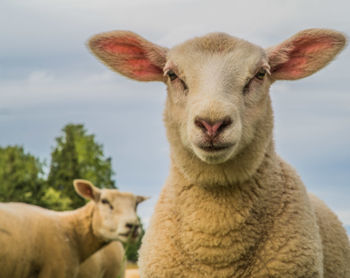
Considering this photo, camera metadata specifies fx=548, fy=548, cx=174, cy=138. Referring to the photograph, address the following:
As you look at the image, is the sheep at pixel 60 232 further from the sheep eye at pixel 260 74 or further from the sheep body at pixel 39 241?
the sheep eye at pixel 260 74

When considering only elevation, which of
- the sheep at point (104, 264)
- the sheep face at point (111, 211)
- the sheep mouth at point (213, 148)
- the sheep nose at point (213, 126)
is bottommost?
the sheep at point (104, 264)

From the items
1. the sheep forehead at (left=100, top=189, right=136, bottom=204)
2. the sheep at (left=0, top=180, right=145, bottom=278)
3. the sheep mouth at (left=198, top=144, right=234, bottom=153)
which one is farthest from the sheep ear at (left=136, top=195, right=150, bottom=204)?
the sheep mouth at (left=198, top=144, right=234, bottom=153)

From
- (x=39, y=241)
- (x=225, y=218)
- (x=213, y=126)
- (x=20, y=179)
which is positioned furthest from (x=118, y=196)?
(x=20, y=179)

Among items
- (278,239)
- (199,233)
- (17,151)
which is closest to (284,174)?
(278,239)

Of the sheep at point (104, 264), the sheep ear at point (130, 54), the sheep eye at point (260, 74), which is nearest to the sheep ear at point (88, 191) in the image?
the sheep at point (104, 264)

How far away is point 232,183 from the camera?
442 cm

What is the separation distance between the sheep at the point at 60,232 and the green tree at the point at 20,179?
13121mm

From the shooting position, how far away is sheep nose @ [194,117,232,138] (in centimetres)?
386

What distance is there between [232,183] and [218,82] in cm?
82

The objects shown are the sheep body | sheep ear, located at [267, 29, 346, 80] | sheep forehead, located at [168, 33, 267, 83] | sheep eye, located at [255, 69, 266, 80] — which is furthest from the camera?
the sheep body

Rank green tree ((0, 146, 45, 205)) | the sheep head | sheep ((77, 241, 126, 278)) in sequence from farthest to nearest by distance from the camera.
Answer: 1. green tree ((0, 146, 45, 205))
2. sheep ((77, 241, 126, 278))
3. the sheep head

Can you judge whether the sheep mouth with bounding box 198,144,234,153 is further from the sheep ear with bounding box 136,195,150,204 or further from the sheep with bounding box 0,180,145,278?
the sheep ear with bounding box 136,195,150,204

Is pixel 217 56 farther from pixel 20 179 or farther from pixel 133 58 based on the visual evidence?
pixel 20 179

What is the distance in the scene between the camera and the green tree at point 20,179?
84.2 ft
